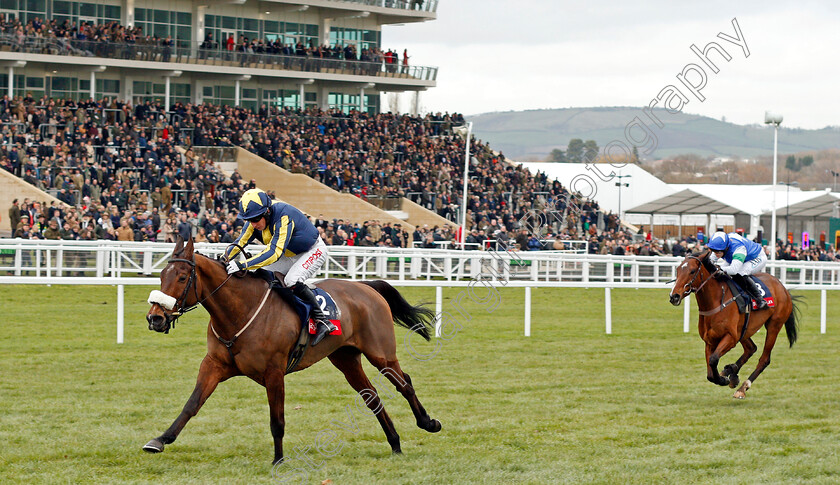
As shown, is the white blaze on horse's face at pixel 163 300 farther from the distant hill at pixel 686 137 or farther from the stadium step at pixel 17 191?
the distant hill at pixel 686 137

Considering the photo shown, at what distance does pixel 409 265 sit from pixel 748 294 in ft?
41.0

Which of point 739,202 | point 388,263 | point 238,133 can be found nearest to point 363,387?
point 388,263

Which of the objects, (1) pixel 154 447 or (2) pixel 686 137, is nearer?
(1) pixel 154 447

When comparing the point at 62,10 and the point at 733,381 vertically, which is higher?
the point at 62,10

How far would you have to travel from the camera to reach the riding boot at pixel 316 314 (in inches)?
281

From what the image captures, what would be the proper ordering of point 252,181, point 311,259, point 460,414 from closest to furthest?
point 311,259, point 460,414, point 252,181

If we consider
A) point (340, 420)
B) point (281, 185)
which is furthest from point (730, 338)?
point (281, 185)

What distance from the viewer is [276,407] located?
6.77 meters

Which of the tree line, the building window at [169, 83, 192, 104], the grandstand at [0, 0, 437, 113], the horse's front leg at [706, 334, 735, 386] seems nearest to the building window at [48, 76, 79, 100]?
the grandstand at [0, 0, 437, 113]

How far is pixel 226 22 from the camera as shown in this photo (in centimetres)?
4375

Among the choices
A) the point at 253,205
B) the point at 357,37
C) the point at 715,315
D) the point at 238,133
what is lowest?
the point at 715,315

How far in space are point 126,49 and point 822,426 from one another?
1337 inches

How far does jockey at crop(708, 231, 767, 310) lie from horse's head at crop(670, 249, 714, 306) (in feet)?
0.74

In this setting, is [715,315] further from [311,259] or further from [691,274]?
[311,259]
